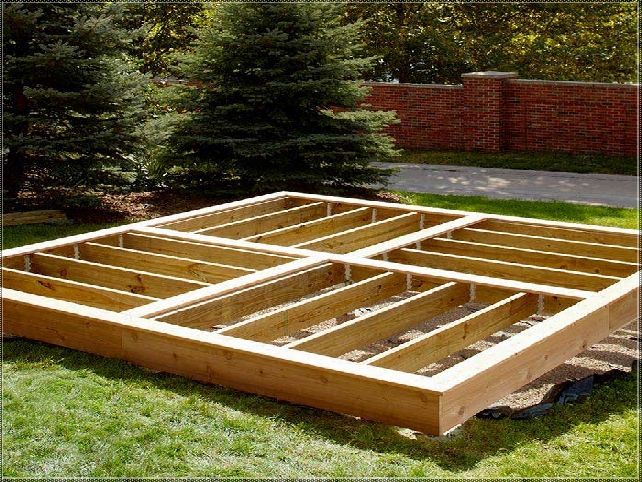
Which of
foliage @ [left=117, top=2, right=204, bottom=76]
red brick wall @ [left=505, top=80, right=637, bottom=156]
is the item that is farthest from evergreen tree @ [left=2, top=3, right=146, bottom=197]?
foliage @ [left=117, top=2, right=204, bottom=76]

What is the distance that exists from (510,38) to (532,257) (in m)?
15.6

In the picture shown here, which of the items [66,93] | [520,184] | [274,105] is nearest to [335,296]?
[66,93]

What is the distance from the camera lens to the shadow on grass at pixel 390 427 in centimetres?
530

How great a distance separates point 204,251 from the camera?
854 centimetres

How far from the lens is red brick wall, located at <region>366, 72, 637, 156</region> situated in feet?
60.2

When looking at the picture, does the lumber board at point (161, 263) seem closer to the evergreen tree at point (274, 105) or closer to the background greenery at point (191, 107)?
the background greenery at point (191, 107)

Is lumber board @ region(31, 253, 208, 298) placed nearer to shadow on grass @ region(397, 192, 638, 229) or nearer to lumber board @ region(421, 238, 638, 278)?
lumber board @ region(421, 238, 638, 278)

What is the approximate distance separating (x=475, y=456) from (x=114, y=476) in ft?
5.89

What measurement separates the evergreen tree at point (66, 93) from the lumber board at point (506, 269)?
525cm

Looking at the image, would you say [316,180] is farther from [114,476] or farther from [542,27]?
[542,27]

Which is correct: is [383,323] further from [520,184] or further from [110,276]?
[520,184]

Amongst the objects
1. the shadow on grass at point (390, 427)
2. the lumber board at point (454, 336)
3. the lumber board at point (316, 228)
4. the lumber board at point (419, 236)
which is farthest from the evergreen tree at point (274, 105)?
the shadow on grass at point (390, 427)

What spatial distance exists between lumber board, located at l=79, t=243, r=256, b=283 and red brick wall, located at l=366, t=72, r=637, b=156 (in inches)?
468

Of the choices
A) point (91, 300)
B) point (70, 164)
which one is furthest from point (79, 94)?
point (91, 300)
